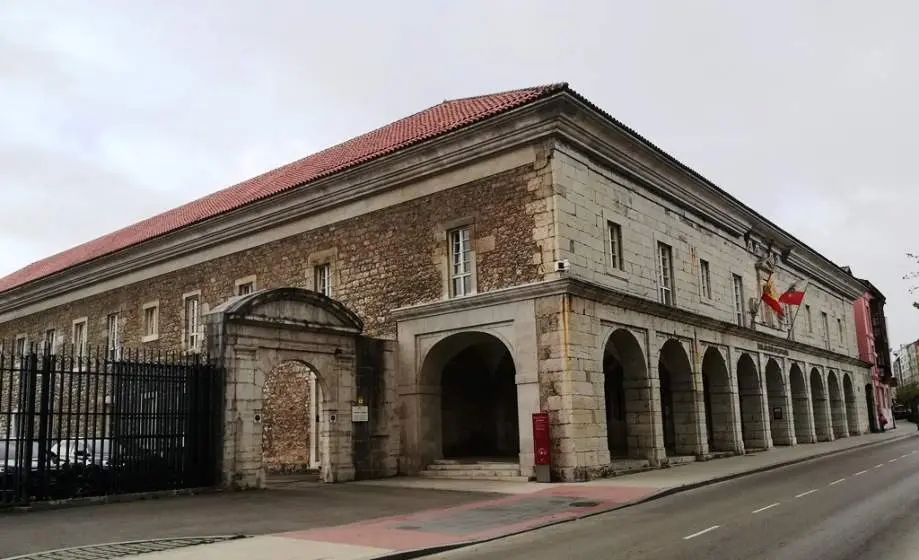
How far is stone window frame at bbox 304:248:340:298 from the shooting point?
22422mm

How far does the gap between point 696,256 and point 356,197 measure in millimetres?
10868

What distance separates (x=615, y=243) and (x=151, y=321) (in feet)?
59.8

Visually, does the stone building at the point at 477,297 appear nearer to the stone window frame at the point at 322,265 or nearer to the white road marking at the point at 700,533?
the stone window frame at the point at 322,265

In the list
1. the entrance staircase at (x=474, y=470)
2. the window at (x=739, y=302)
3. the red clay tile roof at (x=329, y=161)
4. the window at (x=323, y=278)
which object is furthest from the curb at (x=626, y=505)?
the window at (x=323, y=278)

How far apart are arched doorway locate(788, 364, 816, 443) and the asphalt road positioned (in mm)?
17176

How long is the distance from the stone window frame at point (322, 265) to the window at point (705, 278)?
38.3 feet

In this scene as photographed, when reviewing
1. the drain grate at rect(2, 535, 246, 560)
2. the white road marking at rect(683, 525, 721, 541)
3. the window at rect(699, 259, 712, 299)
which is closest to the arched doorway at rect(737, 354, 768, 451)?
the window at rect(699, 259, 712, 299)

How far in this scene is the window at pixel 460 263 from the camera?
1928 centimetres

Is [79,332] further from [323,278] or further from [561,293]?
[561,293]

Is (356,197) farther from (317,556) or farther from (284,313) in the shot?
(317,556)

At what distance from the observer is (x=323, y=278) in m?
23.2

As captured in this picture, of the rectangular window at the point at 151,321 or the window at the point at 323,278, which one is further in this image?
the rectangular window at the point at 151,321

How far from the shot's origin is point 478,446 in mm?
23016

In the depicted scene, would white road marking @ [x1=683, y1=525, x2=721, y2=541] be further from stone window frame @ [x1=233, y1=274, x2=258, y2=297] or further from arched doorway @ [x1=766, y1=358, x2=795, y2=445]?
arched doorway @ [x1=766, y1=358, x2=795, y2=445]
